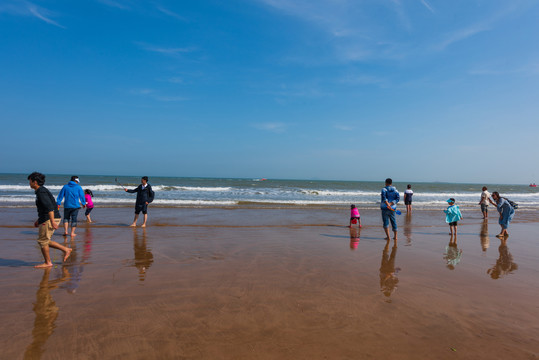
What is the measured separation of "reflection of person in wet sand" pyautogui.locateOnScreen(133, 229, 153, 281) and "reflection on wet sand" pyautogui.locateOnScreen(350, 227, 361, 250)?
199 inches

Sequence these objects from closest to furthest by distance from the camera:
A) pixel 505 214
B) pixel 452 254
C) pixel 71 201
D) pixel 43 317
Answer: pixel 43 317
pixel 452 254
pixel 71 201
pixel 505 214

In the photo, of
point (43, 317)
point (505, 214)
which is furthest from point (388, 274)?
point (505, 214)

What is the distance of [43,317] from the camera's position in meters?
3.53

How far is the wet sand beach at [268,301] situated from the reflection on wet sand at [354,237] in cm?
40

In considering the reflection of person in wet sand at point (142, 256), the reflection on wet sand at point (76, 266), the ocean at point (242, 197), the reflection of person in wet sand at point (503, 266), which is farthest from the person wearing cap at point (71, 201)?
the reflection of person in wet sand at point (503, 266)

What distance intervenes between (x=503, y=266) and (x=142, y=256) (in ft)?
26.0

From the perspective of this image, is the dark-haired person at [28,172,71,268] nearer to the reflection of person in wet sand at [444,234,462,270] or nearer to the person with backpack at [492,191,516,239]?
the reflection of person in wet sand at [444,234,462,270]

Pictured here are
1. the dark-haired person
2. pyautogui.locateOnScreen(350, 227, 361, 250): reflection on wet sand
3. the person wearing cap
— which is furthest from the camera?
the person wearing cap

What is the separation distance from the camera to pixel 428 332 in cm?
335

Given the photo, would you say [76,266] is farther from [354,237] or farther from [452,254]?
[452,254]

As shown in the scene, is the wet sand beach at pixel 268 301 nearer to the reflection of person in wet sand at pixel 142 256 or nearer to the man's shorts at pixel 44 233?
the reflection of person in wet sand at pixel 142 256

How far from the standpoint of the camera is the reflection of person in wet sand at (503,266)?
5642mm

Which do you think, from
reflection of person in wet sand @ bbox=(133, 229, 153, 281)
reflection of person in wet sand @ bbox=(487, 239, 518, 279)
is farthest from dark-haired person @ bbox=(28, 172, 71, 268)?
reflection of person in wet sand @ bbox=(487, 239, 518, 279)

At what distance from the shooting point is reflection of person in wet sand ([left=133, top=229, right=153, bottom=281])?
18.1 feet
